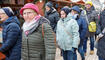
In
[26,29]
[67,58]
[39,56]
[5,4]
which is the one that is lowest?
[67,58]

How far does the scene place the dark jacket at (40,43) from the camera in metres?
2.51

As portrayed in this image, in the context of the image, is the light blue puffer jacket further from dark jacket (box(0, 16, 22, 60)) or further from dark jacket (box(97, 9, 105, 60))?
dark jacket (box(0, 16, 22, 60))

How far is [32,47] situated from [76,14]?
250cm

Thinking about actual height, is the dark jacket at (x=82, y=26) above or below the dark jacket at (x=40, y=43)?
above

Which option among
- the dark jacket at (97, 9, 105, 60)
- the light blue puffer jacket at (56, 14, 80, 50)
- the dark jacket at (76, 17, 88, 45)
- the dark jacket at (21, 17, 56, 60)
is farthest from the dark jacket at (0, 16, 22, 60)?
the dark jacket at (76, 17, 88, 45)

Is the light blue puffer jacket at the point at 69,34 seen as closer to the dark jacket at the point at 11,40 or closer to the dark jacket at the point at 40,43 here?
the dark jacket at the point at 11,40

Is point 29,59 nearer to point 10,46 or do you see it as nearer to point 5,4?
point 10,46

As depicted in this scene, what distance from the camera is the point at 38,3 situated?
24.4 feet

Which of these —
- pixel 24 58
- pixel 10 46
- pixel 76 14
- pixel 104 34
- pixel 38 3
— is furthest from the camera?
pixel 38 3

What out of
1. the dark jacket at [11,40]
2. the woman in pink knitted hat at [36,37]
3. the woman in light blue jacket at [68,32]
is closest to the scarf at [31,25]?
the woman in pink knitted hat at [36,37]

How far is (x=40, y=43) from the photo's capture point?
2.58m

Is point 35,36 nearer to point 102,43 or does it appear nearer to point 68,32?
point 68,32

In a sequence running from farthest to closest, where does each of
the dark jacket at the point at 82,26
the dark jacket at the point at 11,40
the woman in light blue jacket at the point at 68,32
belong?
1. the dark jacket at the point at 82,26
2. the woman in light blue jacket at the point at 68,32
3. the dark jacket at the point at 11,40

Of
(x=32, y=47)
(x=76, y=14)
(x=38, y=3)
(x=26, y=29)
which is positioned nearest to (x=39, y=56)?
(x=32, y=47)
